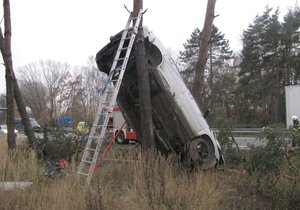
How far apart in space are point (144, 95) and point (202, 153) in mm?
1441

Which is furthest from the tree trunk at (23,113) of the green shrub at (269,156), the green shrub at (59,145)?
the green shrub at (269,156)

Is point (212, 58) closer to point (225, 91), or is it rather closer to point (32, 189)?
point (225, 91)

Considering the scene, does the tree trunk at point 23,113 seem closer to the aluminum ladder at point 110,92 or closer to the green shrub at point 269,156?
the aluminum ladder at point 110,92

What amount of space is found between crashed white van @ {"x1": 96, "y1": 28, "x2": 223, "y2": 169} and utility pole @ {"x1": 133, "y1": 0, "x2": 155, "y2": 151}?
0.80 feet

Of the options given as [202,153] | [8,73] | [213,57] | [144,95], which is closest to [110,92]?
[144,95]

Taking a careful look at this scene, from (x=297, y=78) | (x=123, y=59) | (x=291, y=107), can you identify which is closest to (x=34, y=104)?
(x=297, y=78)

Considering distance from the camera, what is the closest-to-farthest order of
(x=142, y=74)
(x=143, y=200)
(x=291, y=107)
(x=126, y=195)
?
(x=143, y=200)
(x=126, y=195)
(x=142, y=74)
(x=291, y=107)

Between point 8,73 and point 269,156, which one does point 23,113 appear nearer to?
point 8,73

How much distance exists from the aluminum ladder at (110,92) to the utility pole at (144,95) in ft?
0.65

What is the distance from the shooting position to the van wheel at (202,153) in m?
7.86

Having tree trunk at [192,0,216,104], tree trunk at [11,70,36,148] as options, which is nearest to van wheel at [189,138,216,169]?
tree trunk at [192,0,216,104]

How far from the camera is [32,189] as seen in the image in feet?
21.0

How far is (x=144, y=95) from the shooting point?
25.9 ft

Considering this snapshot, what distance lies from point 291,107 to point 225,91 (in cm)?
3245
